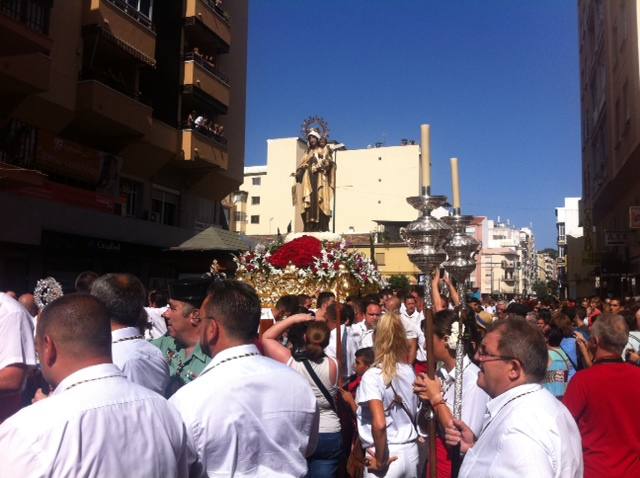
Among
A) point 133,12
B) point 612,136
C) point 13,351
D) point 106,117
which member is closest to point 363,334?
point 13,351

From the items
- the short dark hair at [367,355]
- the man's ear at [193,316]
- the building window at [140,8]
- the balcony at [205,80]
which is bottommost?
the short dark hair at [367,355]

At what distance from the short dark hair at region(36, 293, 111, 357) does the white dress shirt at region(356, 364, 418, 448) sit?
2735mm

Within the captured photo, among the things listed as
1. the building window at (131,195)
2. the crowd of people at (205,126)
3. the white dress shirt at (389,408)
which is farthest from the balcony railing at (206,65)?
the white dress shirt at (389,408)

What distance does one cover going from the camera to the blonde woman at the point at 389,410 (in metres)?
4.69

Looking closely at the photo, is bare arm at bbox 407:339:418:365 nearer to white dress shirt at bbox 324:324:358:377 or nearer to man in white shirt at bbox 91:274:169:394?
white dress shirt at bbox 324:324:358:377

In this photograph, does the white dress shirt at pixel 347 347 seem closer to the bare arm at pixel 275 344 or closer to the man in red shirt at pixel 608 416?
the bare arm at pixel 275 344

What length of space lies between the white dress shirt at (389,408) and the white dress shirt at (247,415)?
1.72 meters

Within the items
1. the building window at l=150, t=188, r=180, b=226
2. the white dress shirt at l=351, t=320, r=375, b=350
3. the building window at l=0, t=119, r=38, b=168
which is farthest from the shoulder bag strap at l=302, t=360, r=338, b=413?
the building window at l=150, t=188, r=180, b=226

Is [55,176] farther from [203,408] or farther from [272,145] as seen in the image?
[272,145]

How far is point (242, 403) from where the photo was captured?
2820mm

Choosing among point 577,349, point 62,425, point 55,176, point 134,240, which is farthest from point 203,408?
point 134,240

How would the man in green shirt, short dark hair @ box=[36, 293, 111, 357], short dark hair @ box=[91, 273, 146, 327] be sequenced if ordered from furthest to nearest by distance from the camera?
1. the man in green shirt
2. short dark hair @ box=[91, 273, 146, 327]
3. short dark hair @ box=[36, 293, 111, 357]

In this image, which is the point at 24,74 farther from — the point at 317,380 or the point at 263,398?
the point at 263,398

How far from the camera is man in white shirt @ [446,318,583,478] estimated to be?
257 cm
